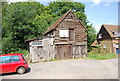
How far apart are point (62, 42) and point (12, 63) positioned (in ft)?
36.5

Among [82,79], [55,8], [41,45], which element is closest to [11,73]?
[82,79]

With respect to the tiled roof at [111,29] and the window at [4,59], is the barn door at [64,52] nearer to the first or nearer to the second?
the window at [4,59]

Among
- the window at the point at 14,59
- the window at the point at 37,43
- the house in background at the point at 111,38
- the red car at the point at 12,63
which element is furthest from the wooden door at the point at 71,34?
the window at the point at 14,59

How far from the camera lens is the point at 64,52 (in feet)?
65.8

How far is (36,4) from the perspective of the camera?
3834 centimetres

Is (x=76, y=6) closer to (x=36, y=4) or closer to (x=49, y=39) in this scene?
(x=36, y=4)

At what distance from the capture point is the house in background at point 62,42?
18359mm

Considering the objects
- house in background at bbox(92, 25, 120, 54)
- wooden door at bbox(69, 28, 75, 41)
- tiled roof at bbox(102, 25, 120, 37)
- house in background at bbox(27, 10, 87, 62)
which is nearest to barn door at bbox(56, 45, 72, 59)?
house in background at bbox(27, 10, 87, 62)

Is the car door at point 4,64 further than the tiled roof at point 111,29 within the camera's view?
No

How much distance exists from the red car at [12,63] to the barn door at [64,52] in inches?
376

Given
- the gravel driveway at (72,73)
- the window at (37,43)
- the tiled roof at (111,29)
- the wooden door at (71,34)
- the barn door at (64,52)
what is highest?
the tiled roof at (111,29)

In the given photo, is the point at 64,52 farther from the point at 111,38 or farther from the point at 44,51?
the point at 111,38

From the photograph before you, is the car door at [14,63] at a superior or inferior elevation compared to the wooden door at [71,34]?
inferior

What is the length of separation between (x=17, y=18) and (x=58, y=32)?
927 cm
